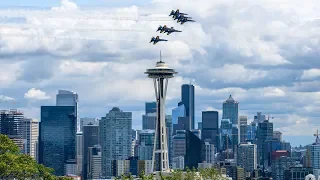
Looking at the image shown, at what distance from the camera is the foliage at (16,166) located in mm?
112188

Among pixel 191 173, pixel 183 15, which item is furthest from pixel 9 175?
pixel 183 15

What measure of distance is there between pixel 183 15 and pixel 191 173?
4153cm

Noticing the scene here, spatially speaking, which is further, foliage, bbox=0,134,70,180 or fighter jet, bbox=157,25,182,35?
fighter jet, bbox=157,25,182,35

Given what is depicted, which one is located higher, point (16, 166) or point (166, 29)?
point (166, 29)

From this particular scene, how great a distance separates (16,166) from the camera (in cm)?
11200

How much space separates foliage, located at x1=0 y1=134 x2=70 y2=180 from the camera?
368 feet

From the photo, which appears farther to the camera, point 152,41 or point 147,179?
point 152,41

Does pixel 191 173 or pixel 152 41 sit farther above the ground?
pixel 152 41

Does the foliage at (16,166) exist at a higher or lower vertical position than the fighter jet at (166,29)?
lower

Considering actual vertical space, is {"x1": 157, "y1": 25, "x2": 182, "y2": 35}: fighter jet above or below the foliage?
above

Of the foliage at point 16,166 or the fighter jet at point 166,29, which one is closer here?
the foliage at point 16,166

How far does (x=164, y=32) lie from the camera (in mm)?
168375

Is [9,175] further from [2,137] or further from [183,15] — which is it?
[183,15]

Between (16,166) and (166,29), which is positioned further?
(166,29)
